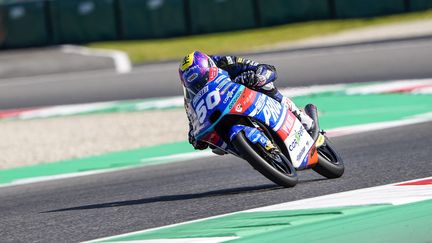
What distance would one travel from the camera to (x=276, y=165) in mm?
7262

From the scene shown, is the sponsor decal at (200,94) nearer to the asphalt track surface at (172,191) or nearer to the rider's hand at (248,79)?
the rider's hand at (248,79)

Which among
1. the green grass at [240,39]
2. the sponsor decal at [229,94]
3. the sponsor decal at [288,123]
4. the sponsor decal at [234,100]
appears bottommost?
the green grass at [240,39]

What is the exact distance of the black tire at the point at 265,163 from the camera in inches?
276

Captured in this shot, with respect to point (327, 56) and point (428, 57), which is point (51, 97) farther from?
point (428, 57)

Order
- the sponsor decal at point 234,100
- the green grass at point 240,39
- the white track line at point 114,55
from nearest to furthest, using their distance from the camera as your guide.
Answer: the sponsor decal at point 234,100
the white track line at point 114,55
the green grass at point 240,39

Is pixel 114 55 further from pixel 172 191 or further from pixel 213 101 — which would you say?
pixel 213 101

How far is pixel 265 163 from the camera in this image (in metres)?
7.04

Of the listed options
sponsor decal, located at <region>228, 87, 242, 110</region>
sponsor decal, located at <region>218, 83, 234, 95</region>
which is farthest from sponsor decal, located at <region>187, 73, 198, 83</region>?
sponsor decal, located at <region>228, 87, 242, 110</region>

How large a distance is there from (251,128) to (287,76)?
36.4 feet

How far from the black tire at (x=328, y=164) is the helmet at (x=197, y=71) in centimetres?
118

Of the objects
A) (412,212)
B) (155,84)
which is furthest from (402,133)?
(155,84)

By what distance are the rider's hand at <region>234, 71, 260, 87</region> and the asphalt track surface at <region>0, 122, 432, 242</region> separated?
2.73 ft

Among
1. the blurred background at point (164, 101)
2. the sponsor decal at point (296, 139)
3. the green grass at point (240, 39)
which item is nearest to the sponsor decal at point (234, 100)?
the sponsor decal at point (296, 139)

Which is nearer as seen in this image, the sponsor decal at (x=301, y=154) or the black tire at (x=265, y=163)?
the black tire at (x=265, y=163)
